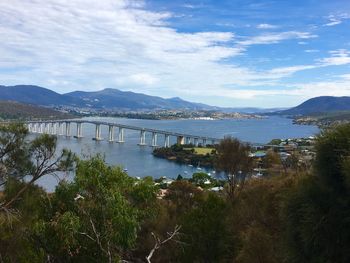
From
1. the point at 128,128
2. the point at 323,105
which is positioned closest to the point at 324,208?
the point at 128,128

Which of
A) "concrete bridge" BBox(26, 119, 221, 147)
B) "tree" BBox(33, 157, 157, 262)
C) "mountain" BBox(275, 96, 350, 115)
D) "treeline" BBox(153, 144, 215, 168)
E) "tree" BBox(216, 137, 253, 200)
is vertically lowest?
"treeline" BBox(153, 144, 215, 168)

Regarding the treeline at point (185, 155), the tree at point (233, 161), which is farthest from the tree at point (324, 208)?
the treeline at point (185, 155)

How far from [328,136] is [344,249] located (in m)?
1.34

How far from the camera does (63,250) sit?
3.85m

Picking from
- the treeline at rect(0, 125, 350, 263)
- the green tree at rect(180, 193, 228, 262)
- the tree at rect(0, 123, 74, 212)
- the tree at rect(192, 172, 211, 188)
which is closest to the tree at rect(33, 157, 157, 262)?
the treeline at rect(0, 125, 350, 263)

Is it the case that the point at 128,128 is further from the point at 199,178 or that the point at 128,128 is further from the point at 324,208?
the point at 324,208

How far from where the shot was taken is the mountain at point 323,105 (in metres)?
142

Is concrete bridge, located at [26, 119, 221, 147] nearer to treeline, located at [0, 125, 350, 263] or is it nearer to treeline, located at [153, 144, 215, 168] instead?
treeline, located at [153, 144, 215, 168]

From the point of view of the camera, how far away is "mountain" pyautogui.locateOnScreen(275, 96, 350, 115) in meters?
142

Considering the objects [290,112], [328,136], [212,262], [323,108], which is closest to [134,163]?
[212,262]

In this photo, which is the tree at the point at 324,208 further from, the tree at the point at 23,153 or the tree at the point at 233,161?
the tree at the point at 233,161

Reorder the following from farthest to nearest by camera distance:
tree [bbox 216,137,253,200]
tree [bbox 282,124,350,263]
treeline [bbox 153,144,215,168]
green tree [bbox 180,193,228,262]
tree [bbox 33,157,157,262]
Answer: treeline [bbox 153,144,215,168] < tree [bbox 216,137,253,200] < green tree [bbox 180,193,228,262] < tree [bbox 282,124,350,263] < tree [bbox 33,157,157,262]

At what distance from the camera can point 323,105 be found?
6004 inches

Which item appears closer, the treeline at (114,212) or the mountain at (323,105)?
the treeline at (114,212)
